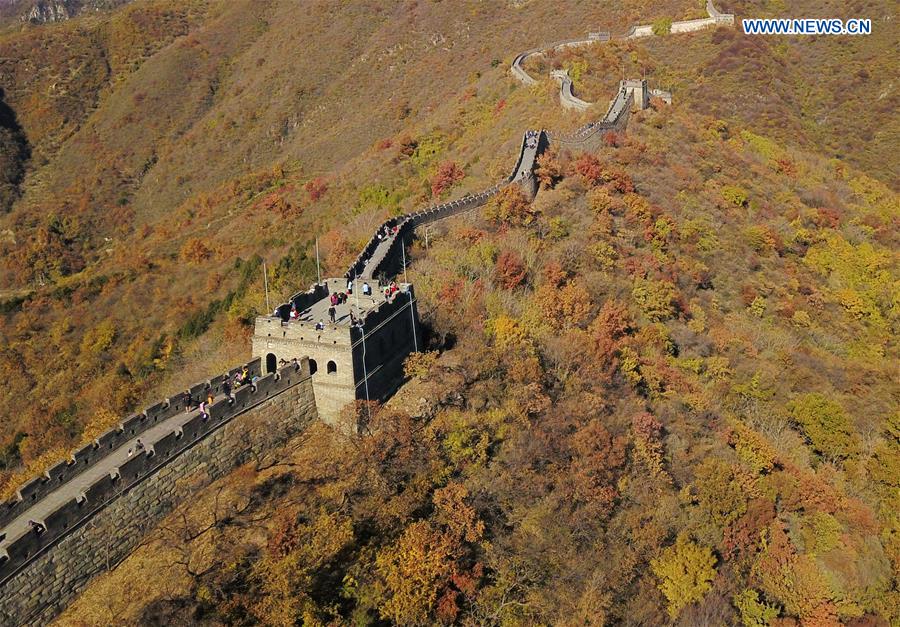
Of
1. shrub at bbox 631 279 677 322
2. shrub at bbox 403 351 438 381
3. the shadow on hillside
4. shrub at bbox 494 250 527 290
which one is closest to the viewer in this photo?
shrub at bbox 403 351 438 381

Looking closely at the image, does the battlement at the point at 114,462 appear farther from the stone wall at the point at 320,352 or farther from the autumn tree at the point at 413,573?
the autumn tree at the point at 413,573

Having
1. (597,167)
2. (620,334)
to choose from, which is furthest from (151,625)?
(597,167)

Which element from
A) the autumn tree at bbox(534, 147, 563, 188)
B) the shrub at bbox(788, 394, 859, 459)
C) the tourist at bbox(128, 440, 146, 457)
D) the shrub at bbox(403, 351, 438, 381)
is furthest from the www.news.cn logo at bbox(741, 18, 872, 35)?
the tourist at bbox(128, 440, 146, 457)

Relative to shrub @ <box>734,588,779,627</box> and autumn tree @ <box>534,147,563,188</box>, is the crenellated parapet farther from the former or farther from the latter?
shrub @ <box>734,588,779,627</box>

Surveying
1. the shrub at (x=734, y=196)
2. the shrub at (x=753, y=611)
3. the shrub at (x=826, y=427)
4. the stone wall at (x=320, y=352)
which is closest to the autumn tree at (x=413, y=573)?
the stone wall at (x=320, y=352)

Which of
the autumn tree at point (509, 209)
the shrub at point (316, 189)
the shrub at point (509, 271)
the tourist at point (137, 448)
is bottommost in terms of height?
the shrub at point (316, 189)

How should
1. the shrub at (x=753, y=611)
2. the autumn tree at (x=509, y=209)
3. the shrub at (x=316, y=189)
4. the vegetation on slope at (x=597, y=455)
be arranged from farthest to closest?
the shrub at (x=316, y=189) < the autumn tree at (x=509, y=209) < the shrub at (x=753, y=611) < the vegetation on slope at (x=597, y=455)

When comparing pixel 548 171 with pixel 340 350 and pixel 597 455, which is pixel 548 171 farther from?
pixel 340 350
